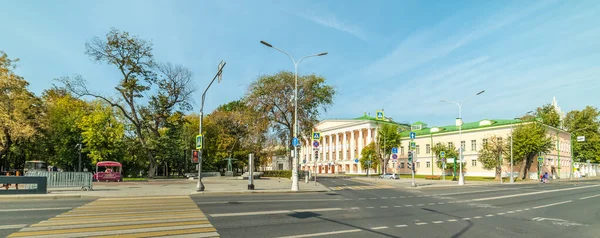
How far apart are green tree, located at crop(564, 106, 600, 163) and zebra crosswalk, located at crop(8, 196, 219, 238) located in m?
97.3

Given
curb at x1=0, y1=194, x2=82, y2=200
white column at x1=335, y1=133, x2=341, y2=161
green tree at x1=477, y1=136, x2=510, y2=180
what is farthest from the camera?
white column at x1=335, y1=133, x2=341, y2=161

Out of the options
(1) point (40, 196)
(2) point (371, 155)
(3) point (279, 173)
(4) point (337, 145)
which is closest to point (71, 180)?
(1) point (40, 196)

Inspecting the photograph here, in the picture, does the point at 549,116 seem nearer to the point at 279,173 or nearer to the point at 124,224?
the point at 279,173

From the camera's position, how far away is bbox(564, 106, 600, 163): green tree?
271 feet

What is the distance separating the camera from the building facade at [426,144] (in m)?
67.4

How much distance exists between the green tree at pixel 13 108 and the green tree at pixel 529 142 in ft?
210

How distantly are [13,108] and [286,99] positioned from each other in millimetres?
30634

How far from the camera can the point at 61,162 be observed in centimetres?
4625

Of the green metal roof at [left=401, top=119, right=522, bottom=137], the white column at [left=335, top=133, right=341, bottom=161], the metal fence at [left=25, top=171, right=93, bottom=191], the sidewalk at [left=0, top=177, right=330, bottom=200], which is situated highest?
the green metal roof at [left=401, top=119, right=522, bottom=137]

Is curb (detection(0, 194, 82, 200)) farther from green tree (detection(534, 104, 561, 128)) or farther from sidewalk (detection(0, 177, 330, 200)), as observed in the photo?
green tree (detection(534, 104, 561, 128))

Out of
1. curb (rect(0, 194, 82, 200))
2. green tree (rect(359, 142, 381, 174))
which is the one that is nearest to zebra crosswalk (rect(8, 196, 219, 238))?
curb (rect(0, 194, 82, 200))

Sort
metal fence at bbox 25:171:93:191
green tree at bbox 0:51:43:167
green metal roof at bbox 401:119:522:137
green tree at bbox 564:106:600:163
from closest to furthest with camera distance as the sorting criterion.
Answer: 1. metal fence at bbox 25:171:93:191
2. green tree at bbox 0:51:43:167
3. green metal roof at bbox 401:119:522:137
4. green tree at bbox 564:106:600:163

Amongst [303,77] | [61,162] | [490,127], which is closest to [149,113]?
[61,162]

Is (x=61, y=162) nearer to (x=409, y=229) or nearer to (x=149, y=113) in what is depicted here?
(x=149, y=113)
